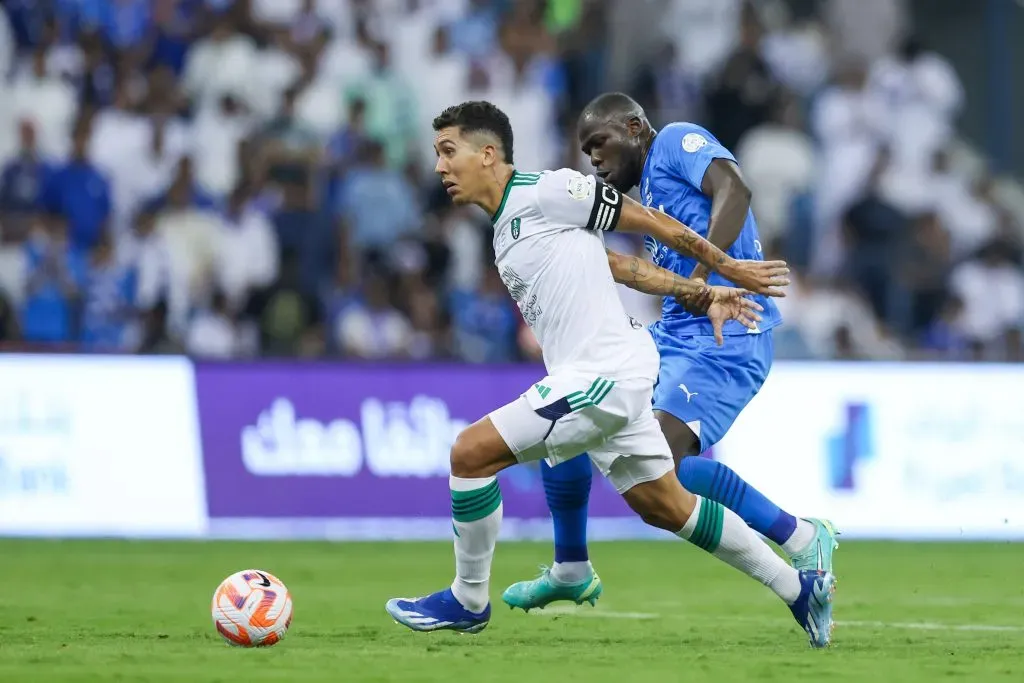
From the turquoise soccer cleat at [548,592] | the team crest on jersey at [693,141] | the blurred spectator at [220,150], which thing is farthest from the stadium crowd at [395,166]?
the team crest on jersey at [693,141]

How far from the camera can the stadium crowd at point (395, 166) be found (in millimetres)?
16219

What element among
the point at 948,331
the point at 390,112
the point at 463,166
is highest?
the point at 390,112

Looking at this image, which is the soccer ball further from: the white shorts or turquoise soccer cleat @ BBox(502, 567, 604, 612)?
turquoise soccer cleat @ BBox(502, 567, 604, 612)

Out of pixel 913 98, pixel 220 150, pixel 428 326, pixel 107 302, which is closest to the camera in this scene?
pixel 107 302

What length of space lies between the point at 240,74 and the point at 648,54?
4456mm

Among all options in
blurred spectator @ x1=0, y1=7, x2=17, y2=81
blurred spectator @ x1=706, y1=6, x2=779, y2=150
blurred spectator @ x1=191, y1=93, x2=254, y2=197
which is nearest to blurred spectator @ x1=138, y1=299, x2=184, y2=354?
blurred spectator @ x1=191, y1=93, x2=254, y2=197

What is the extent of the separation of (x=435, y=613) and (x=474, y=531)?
467 millimetres

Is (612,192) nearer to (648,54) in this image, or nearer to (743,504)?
(743,504)

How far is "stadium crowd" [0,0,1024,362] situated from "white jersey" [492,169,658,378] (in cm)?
835

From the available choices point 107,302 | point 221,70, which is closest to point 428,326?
point 107,302

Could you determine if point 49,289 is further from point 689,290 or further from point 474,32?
point 689,290

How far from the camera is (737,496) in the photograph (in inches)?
313

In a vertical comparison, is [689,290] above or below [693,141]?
below

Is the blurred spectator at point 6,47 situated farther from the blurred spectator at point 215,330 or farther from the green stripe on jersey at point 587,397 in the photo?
the green stripe on jersey at point 587,397
